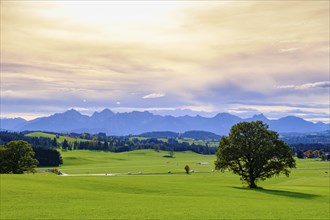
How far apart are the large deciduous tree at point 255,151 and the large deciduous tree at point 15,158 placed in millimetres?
57592

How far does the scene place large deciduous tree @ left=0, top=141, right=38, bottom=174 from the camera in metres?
101

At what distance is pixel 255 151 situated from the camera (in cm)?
7075

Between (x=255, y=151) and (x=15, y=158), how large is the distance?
66.6m

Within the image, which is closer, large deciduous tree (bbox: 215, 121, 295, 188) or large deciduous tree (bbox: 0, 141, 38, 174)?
large deciduous tree (bbox: 215, 121, 295, 188)

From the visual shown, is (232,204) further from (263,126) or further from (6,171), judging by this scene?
(6,171)

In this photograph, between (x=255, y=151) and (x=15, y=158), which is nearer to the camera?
(x=255, y=151)

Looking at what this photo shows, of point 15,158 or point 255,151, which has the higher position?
point 255,151

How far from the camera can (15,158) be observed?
102062mm

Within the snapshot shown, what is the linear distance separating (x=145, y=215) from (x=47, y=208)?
9625 mm

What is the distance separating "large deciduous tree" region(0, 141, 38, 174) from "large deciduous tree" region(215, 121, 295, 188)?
5759 centimetres

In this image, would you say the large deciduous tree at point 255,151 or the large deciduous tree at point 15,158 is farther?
the large deciduous tree at point 15,158

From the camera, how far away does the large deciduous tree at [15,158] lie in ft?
331

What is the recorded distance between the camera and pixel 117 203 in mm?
40281

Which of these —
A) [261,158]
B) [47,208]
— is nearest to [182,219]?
[47,208]
